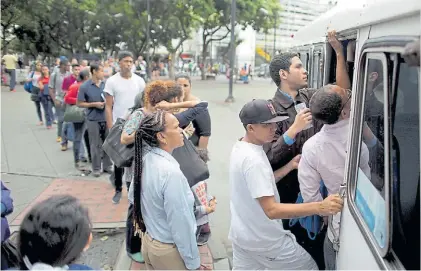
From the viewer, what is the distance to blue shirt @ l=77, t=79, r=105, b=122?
605 centimetres

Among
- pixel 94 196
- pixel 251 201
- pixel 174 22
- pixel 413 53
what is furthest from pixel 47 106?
pixel 174 22

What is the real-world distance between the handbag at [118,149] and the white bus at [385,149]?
2.22 meters

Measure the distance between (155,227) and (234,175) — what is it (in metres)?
0.59

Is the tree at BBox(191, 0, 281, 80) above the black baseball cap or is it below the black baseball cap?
above

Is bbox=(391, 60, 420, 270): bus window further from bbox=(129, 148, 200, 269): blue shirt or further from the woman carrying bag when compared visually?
the woman carrying bag

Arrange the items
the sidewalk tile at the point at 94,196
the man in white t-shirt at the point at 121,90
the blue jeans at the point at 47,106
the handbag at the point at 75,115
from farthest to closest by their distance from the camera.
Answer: the blue jeans at the point at 47,106, the handbag at the point at 75,115, the man in white t-shirt at the point at 121,90, the sidewalk tile at the point at 94,196

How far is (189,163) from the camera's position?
3.41m

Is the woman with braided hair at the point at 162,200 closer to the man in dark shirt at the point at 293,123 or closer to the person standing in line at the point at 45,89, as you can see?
the man in dark shirt at the point at 293,123

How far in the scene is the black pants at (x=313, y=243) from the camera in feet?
9.07

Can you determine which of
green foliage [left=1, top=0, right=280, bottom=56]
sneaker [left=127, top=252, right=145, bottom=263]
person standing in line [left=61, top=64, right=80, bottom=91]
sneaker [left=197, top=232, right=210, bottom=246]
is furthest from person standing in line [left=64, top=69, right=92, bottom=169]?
green foliage [left=1, top=0, right=280, bottom=56]

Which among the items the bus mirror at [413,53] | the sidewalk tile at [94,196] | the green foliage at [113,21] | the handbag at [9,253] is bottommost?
the sidewalk tile at [94,196]

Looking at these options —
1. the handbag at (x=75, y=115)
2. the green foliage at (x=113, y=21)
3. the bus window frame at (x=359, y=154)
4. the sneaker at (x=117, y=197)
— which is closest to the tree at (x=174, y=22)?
the green foliage at (x=113, y=21)

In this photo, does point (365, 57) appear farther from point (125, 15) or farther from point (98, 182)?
point (125, 15)

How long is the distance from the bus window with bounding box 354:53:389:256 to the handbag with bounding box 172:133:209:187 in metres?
1.69
